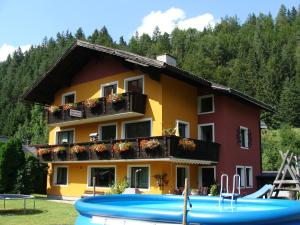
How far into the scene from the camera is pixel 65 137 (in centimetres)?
3000

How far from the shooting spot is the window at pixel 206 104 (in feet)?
84.9

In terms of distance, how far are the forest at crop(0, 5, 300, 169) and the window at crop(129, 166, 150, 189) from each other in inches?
1918

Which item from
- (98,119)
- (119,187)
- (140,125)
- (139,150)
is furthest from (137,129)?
(119,187)

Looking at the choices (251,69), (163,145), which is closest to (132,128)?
(163,145)

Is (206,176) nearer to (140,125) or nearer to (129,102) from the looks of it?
(140,125)

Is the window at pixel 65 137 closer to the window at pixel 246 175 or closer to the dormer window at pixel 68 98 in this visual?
the dormer window at pixel 68 98

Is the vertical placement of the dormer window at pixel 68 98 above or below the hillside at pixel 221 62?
below

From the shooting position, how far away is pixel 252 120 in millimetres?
28984

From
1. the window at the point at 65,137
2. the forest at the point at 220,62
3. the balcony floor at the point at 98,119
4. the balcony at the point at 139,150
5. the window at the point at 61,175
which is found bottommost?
the window at the point at 61,175

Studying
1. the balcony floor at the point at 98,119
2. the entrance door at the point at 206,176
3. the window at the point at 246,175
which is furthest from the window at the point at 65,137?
the window at the point at 246,175

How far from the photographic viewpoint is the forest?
82.8m

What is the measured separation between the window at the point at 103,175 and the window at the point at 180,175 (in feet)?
13.9

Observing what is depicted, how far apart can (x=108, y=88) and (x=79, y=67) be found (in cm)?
351

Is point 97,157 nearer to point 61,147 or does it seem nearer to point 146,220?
point 61,147
